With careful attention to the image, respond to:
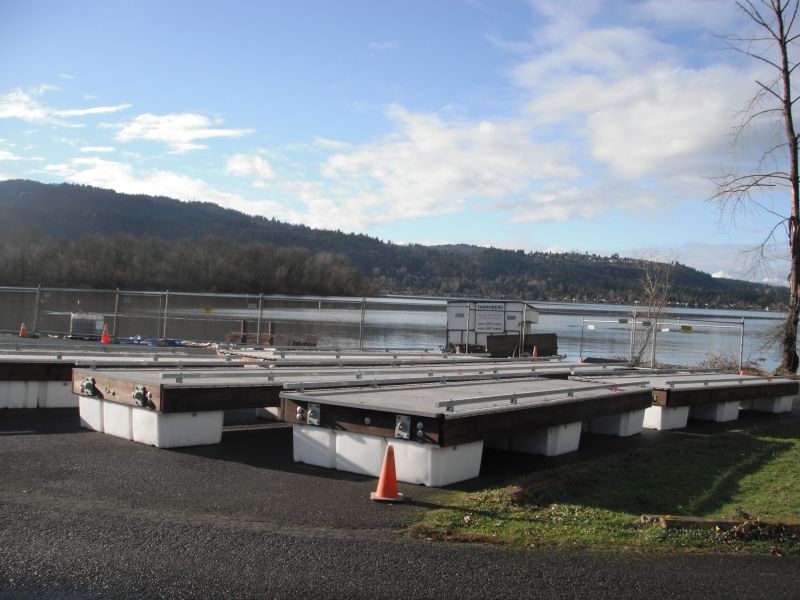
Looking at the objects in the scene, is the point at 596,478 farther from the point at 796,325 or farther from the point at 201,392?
the point at 796,325

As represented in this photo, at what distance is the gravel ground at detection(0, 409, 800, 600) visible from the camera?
15.4ft

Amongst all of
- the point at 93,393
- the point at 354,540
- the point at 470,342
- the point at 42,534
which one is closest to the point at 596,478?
the point at 354,540

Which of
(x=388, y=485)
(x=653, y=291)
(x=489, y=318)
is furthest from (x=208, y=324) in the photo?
(x=388, y=485)

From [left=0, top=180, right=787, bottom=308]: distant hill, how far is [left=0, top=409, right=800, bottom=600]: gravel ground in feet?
79.3

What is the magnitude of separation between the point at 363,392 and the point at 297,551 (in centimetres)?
399

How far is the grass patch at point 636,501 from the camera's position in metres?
6.02

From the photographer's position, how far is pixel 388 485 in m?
6.86

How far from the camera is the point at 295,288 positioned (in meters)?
63.8

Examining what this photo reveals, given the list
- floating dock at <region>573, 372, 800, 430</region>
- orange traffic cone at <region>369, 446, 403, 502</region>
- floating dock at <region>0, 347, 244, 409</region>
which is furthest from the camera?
floating dock at <region>573, 372, 800, 430</region>

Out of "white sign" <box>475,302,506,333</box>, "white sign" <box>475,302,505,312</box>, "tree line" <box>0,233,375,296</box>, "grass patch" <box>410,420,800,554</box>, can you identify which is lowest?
"grass patch" <box>410,420,800,554</box>

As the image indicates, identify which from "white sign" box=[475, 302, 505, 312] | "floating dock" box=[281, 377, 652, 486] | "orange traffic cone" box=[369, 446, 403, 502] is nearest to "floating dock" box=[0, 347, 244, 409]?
"floating dock" box=[281, 377, 652, 486]

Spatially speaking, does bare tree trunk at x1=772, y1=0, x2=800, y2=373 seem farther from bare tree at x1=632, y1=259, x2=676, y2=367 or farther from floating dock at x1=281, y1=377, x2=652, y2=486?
floating dock at x1=281, y1=377, x2=652, y2=486

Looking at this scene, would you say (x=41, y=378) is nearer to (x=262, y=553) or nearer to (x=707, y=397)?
(x=262, y=553)

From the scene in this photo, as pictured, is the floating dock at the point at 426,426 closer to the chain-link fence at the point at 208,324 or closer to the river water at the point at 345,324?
the river water at the point at 345,324
